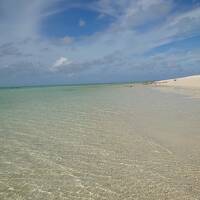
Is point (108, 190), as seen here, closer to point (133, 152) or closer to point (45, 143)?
point (133, 152)

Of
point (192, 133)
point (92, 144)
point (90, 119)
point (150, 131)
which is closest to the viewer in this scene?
point (92, 144)

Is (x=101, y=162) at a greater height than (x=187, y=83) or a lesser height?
lesser

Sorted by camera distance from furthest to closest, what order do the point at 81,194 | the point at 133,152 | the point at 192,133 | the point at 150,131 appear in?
the point at 150,131
the point at 192,133
the point at 133,152
the point at 81,194

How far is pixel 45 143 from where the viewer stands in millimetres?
8391

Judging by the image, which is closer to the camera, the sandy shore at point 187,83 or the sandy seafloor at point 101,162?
the sandy seafloor at point 101,162

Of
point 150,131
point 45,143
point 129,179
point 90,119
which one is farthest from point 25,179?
point 90,119

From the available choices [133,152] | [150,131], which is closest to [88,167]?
[133,152]

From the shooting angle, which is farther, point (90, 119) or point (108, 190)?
point (90, 119)

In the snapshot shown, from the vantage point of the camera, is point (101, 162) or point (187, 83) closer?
point (101, 162)

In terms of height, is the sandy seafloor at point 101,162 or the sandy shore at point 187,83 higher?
the sandy shore at point 187,83

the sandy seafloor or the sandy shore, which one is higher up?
the sandy shore

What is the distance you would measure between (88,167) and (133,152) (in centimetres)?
172

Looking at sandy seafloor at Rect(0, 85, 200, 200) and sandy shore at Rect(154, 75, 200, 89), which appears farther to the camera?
sandy shore at Rect(154, 75, 200, 89)

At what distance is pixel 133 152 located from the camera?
7223 mm
